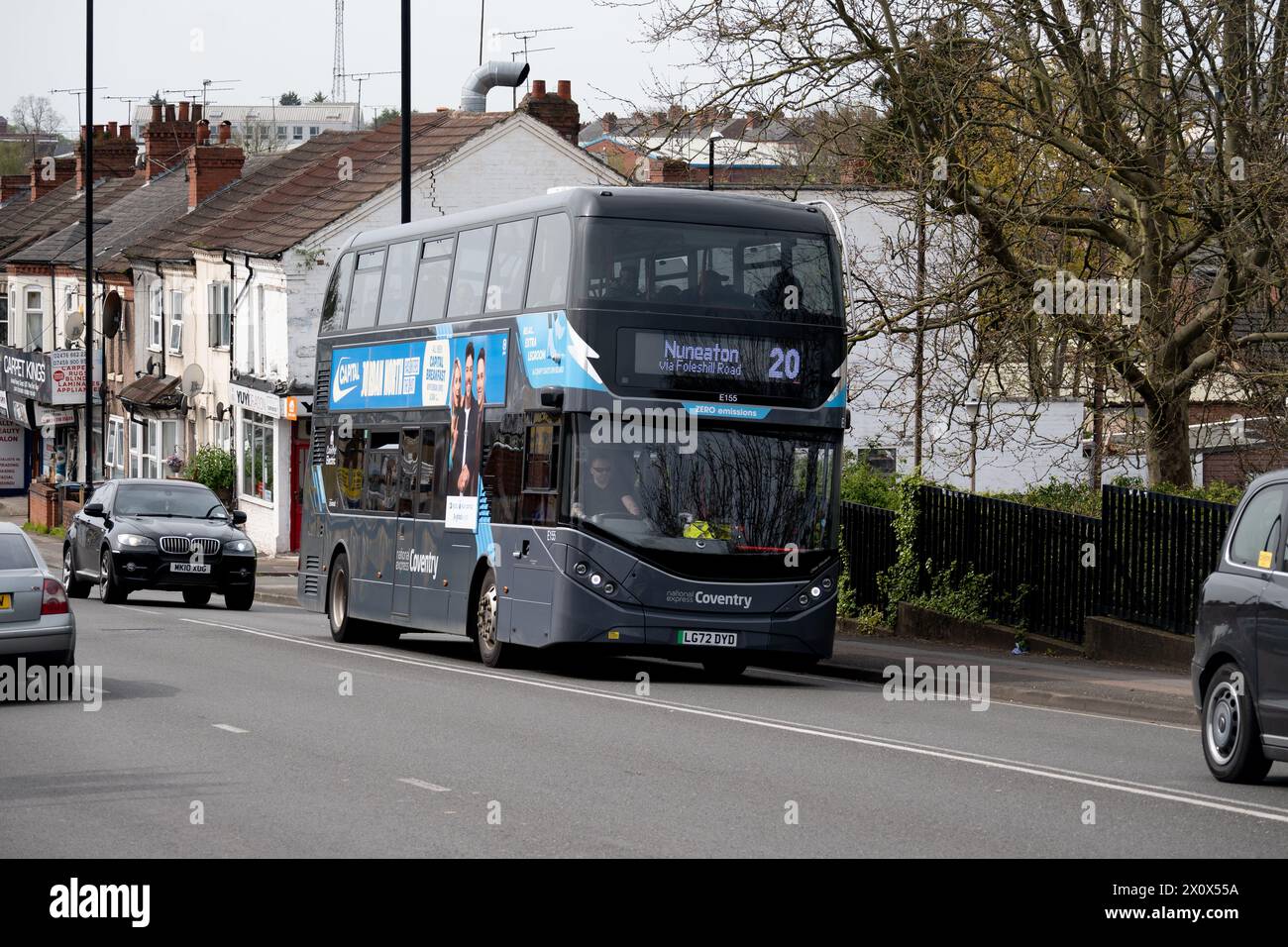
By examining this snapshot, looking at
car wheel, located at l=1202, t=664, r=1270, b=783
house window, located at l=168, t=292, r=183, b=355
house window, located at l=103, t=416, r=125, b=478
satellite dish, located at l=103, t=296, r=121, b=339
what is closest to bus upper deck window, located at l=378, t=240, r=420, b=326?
car wheel, located at l=1202, t=664, r=1270, b=783

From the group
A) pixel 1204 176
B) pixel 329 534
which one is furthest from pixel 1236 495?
pixel 329 534

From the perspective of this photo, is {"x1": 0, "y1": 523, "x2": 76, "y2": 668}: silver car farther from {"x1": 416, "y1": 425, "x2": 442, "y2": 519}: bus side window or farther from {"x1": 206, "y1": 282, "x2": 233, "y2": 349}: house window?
{"x1": 206, "y1": 282, "x2": 233, "y2": 349}: house window

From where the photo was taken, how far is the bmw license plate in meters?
17.6

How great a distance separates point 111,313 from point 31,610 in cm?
4080

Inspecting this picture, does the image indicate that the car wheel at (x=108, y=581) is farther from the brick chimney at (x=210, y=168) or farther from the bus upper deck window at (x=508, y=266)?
the brick chimney at (x=210, y=168)

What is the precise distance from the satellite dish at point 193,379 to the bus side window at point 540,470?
33.4m

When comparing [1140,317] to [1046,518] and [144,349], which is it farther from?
[144,349]

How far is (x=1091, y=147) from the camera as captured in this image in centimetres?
2130

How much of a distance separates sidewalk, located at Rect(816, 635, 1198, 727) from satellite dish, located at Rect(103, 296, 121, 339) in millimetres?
35641

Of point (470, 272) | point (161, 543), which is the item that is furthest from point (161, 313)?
point (470, 272)

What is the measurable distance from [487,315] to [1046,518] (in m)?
7.10

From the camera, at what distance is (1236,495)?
2088cm

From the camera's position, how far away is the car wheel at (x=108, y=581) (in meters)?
28.5
